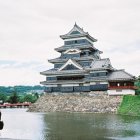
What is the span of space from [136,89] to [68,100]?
39.5 ft

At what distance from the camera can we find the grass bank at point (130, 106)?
1916 inches

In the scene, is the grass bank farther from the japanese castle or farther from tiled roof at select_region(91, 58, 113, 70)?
tiled roof at select_region(91, 58, 113, 70)

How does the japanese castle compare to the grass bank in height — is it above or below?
above

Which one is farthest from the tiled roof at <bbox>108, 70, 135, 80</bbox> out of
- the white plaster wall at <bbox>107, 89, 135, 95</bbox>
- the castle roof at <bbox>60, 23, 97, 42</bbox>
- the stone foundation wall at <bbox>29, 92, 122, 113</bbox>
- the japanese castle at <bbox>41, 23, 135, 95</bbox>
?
the castle roof at <bbox>60, 23, 97, 42</bbox>

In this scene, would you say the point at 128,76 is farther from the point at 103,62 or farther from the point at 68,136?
the point at 68,136

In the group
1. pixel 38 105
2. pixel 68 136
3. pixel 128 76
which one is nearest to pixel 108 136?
pixel 68 136

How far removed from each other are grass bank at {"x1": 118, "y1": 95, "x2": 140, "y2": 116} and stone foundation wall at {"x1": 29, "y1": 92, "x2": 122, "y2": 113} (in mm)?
1064

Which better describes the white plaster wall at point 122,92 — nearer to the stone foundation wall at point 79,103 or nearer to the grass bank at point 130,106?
the stone foundation wall at point 79,103

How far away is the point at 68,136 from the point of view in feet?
81.5

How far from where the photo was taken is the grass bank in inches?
1916

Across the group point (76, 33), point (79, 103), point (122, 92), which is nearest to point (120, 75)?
point (122, 92)

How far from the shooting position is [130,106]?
51.2 m

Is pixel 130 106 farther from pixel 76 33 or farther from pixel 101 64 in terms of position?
pixel 76 33

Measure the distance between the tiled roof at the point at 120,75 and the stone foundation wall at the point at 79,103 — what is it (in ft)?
10.9
